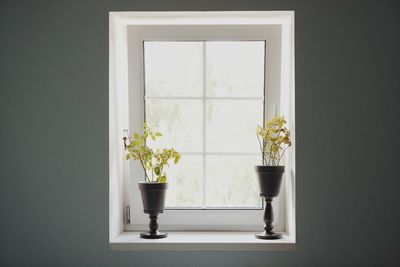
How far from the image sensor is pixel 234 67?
3268 millimetres

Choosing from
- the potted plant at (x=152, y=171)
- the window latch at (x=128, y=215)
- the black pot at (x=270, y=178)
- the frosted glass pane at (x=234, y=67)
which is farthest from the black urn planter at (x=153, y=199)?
the frosted glass pane at (x=234, y=67)

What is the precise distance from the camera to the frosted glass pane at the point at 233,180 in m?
3.25

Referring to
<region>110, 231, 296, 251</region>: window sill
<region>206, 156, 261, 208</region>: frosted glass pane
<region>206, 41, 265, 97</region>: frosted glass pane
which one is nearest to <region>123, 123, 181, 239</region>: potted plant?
<region>110, 231, 296, 251</region>: window sill

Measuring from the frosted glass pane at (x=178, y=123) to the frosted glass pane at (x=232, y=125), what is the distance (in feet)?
0.18

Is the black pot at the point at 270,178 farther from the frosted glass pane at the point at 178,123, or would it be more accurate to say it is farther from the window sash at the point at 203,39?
the frosted glass pane at the point at 178,123

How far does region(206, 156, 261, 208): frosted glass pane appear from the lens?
3.25 m

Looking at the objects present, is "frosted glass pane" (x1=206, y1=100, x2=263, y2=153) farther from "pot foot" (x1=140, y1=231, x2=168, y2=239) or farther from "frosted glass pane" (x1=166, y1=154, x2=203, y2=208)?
"pot foot" (x1=140, y1=231, x2=168, y2=239)

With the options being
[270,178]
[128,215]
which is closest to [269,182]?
[270,178]

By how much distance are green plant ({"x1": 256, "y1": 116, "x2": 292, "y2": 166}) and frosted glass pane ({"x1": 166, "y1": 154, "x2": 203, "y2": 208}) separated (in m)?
0.36
